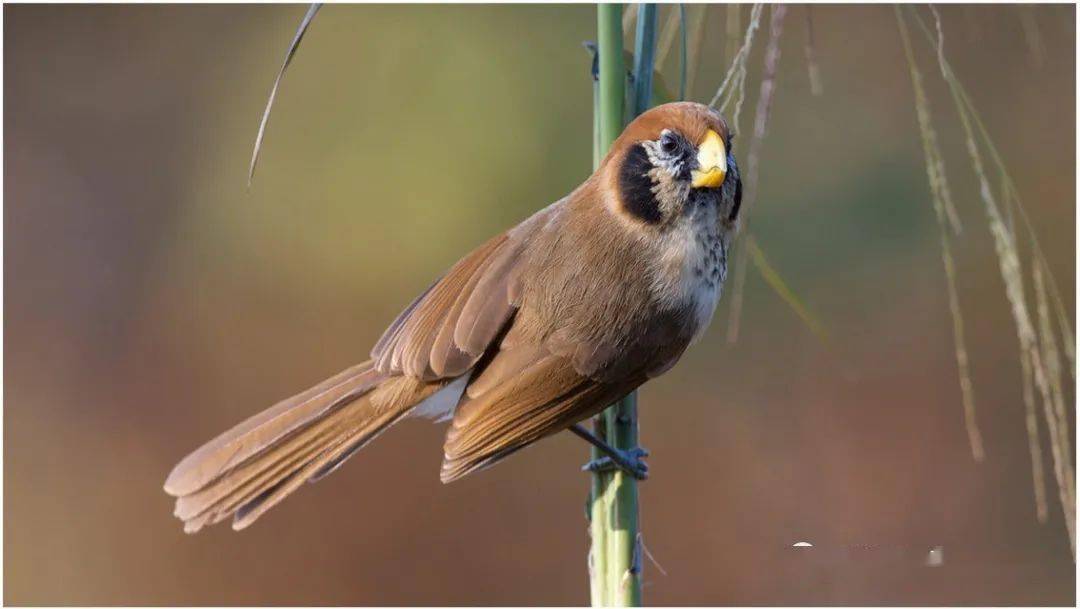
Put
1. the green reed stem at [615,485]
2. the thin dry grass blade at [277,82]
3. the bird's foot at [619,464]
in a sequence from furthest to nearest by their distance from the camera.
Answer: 1. the bird's foot at [619,464]
2. the green reed stem at [615,485]
3. the thin dry grass blade at [277,82]

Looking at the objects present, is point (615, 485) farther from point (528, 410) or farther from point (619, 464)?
point (528, 410)

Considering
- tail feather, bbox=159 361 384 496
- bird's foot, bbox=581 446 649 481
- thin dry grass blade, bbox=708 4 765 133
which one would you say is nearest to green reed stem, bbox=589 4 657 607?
bird's foot, bbox=581 446 649 481

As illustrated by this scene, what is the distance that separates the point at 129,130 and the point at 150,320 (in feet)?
2.14

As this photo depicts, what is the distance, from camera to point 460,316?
2.01 metres

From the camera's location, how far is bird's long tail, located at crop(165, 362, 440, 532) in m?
2.02

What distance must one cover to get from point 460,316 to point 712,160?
0.54 m

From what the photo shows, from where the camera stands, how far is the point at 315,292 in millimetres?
3480

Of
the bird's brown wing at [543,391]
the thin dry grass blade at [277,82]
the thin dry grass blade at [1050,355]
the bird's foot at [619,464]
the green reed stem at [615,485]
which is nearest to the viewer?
the thin dry grass blade at [277,82]

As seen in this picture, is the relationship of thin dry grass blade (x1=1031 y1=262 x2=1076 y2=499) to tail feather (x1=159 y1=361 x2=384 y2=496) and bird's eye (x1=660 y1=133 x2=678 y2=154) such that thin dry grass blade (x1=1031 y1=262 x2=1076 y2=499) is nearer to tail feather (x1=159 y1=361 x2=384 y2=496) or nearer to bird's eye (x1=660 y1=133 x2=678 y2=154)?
bird's eye (x1=660 y1=133 x2=678 y2=154)

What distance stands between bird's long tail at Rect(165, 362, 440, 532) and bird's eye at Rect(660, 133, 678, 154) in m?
0.61

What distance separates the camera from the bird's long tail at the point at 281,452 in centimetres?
202

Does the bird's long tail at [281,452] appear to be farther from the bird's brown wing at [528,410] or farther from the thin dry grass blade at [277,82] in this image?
the thin dry grass blade at [277,82]

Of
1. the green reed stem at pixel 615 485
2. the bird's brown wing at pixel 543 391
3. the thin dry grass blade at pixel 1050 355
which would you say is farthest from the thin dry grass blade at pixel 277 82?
the thin dry grass blade at pixel 1050 355

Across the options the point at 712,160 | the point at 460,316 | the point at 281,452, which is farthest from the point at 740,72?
the point at 281,452
